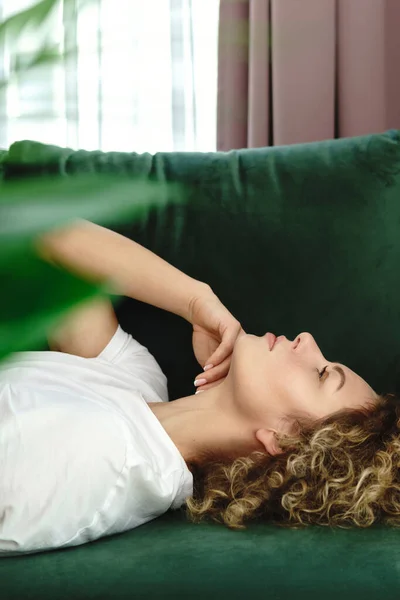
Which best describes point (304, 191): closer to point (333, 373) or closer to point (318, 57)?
point (333, 373)

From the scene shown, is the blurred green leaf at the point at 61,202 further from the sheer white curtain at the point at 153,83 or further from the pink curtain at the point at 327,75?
the sheer white curtain at the point at 153,83

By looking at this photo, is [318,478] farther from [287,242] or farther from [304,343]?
[287,242]

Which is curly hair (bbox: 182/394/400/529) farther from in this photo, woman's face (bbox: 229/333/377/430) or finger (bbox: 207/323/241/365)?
finger (bbox: 207/323/241/365)

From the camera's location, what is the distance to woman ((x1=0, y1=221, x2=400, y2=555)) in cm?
109

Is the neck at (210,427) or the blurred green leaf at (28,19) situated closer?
the blurred green leaf at (28,19)

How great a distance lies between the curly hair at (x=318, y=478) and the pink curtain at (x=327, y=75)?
1.40 meters

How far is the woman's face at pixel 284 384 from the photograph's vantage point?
4.34 feet

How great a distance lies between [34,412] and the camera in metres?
1.13

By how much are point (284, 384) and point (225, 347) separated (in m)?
0.16

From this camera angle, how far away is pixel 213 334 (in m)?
1.52

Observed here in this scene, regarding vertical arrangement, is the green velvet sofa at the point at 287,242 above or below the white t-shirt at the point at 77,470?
above

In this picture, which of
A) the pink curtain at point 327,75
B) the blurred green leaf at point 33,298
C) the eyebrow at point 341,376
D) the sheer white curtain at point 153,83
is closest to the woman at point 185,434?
the eyebrow at point 341,376

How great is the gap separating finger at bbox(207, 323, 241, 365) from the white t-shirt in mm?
198

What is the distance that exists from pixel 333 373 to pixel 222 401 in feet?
0.68
